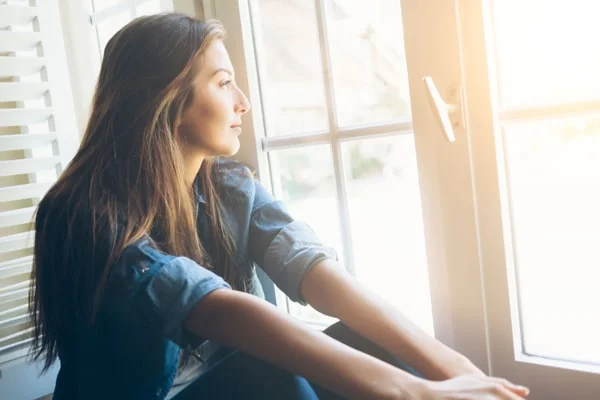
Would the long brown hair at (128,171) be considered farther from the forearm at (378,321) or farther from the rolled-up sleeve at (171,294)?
the forearm at (378,321)

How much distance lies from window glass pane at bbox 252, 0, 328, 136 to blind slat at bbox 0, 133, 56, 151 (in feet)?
1.53

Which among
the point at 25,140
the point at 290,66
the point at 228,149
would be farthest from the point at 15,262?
the point at 290,66

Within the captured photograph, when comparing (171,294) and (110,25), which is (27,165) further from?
(171,294)

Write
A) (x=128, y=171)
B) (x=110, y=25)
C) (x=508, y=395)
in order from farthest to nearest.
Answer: (x=110, y=25) → (x=128, y=171) → (x=508, y=395)

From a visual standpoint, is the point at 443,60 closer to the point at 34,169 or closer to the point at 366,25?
the point at 366,25

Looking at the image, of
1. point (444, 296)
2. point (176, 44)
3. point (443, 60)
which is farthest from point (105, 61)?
point (444, 296)

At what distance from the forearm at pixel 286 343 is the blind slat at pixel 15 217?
641 mm

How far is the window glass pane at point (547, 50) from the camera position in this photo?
0.77 metres

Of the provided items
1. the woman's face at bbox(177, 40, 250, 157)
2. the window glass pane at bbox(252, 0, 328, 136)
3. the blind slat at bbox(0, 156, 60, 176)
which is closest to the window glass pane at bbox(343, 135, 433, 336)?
the window glass pane at bbox(252, 0, 328, 136)

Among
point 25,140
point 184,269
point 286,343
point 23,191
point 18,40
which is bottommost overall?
point 286,343

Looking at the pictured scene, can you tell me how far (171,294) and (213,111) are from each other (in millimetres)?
312

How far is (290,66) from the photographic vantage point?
3.78ft

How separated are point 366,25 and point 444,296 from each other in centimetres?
46

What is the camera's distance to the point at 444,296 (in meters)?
0.92
